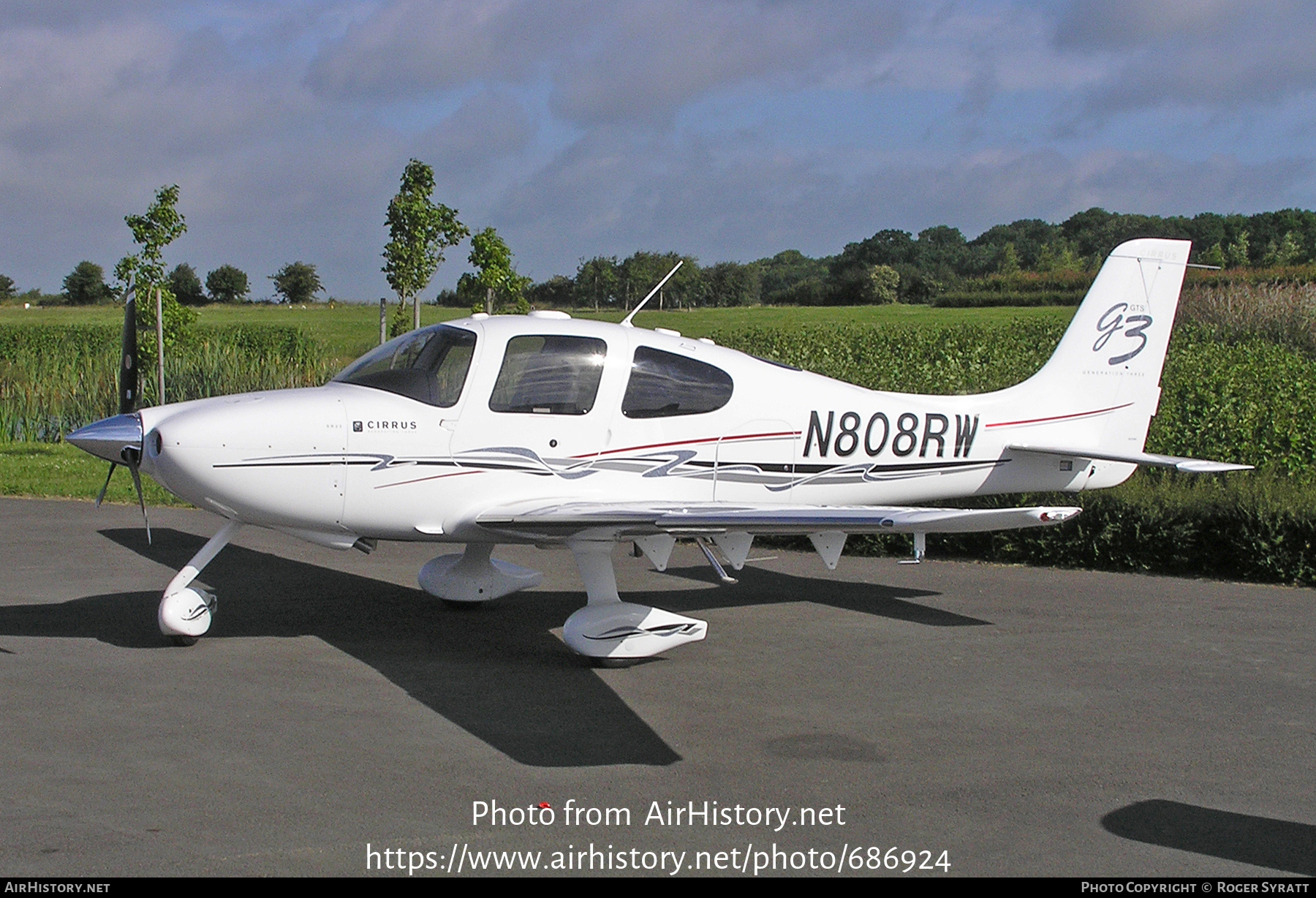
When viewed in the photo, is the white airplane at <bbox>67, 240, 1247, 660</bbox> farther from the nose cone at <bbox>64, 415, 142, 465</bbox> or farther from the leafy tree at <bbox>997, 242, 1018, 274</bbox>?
the leafy tree at <bbox>997, 242, 1018, 274</bbox>

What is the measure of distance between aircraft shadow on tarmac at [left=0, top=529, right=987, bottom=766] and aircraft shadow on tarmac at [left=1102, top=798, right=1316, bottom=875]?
207 cm

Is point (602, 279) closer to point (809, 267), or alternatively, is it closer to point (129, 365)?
point (129, 365)

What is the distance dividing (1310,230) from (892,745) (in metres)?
59.5

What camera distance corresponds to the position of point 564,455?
7.96 metres

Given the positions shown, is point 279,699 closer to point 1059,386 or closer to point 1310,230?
point 1059,386

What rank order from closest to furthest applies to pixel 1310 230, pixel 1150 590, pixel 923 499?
pixel 923 499 → pixel 1150 590 → pixel 1310 230

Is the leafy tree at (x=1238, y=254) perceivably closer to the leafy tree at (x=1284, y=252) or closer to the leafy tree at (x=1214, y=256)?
the leafy tree at (x=1214, y=256)

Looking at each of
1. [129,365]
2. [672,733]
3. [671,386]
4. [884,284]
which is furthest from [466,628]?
[884,284]

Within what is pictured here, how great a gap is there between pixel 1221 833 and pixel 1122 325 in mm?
5806

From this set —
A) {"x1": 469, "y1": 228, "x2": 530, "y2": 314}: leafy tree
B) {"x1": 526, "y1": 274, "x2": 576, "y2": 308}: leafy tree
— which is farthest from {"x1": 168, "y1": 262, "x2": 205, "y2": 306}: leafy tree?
{"x1": 469, "y1": 228, "x2": 530, "y2": 314}: leafy tree

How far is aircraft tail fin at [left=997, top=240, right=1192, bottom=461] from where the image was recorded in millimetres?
9703

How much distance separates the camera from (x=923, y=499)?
930 cm

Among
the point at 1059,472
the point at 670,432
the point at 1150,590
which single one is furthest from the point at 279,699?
the point at 1150,590
